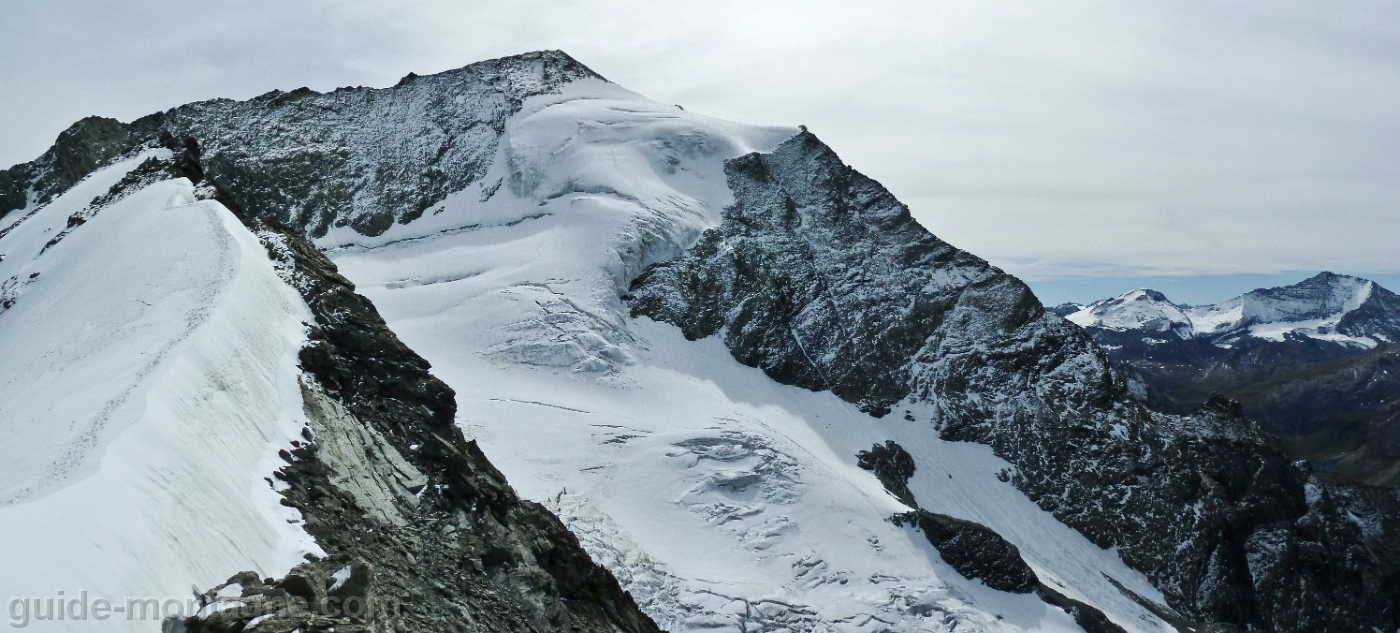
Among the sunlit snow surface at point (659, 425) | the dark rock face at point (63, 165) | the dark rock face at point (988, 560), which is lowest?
the dark rock face at point (988, 560)

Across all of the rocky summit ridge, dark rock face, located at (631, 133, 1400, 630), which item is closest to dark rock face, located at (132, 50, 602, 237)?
the rocky summit ridge

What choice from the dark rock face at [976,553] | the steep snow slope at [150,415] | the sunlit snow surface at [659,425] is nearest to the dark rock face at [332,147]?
the sunlit snow surface at [659,425]

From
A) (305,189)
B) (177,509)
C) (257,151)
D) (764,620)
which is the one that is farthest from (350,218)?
(177,509)

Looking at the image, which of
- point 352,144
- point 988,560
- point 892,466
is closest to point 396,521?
point 988,560

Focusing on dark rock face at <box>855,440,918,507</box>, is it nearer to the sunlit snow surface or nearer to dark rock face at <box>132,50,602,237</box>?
the sunlit snow surface

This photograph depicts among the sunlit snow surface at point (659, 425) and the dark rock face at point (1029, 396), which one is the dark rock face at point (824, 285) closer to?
the dark rock face at point (1029, 396)

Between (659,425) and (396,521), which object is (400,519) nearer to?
(396,521)
